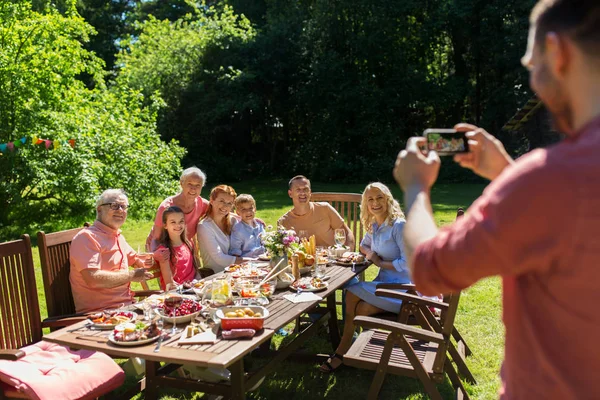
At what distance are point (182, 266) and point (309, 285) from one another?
Result: 139cm

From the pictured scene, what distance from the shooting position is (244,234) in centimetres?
569

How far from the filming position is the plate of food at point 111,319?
10.7ft

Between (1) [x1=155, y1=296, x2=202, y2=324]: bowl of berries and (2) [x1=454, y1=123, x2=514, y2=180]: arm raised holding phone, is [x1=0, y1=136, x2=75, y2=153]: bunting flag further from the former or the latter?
(2) [x1=454, y1=123, x2=514, y2=180]: arm raised holding phone

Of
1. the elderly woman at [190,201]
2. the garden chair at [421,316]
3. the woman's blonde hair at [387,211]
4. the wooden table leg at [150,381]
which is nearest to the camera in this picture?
the wooden table leg at [150,381]

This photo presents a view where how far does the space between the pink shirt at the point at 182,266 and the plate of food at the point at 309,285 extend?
4.07 ft

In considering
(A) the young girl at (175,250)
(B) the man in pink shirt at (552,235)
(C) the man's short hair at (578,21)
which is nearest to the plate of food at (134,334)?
(A) the young girl at (175,250)

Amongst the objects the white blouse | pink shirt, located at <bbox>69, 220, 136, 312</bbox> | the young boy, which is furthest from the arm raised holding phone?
the young boy

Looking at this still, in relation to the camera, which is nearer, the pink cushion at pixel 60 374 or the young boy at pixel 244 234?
the pink cushion at pixel 60 374

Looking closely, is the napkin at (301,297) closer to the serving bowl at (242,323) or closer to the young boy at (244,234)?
the serving bowl at (242,323)

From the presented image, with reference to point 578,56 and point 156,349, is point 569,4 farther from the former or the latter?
point 156,349

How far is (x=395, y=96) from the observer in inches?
790

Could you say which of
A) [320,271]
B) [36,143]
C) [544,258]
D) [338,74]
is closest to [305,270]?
[320,271]

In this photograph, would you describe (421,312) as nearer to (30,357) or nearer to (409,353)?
(409,353)

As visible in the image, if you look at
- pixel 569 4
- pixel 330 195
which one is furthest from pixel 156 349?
pixel 330 195
